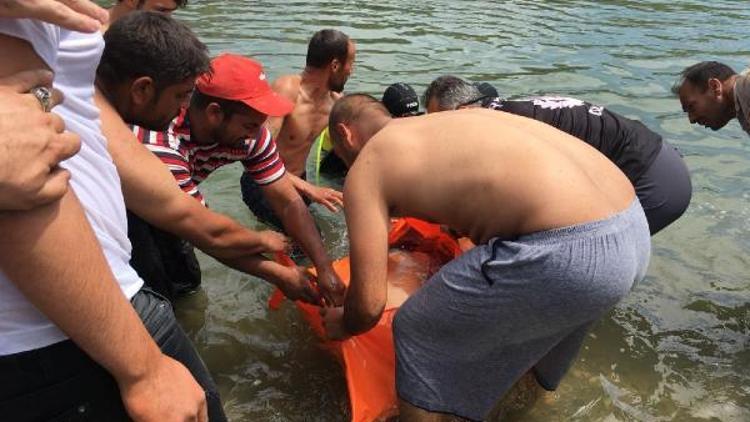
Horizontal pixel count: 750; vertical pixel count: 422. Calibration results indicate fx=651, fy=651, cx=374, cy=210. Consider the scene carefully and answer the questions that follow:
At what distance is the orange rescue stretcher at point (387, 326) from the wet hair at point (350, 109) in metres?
0.69

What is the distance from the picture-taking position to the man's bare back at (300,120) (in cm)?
484

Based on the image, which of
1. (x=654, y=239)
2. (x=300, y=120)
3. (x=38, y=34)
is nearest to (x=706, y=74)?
(x=654, y=239)

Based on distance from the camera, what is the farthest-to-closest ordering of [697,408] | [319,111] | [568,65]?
[568,65] → [319,111] → [697,408]

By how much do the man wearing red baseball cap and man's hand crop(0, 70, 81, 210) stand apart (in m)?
1.55

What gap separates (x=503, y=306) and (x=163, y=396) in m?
1.28

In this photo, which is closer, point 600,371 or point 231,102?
point 231,102

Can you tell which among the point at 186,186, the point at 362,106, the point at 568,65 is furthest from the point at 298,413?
the point at 568,65

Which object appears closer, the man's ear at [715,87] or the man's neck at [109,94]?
the man's neck at [109,94]

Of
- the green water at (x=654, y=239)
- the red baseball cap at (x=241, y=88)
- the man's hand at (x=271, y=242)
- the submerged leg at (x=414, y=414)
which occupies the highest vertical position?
the red baseball cap at (x=241, y=88)

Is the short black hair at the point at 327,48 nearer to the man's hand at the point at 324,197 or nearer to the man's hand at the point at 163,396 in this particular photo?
the man's hand at the point at 324,197

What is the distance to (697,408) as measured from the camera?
3197mm

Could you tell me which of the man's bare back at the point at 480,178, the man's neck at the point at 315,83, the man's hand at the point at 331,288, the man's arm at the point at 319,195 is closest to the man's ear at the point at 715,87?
the man's bare back at the point at 480,178

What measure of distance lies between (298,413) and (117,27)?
1821mm

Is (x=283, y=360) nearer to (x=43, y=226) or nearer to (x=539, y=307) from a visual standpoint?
(x=539, y=307)
